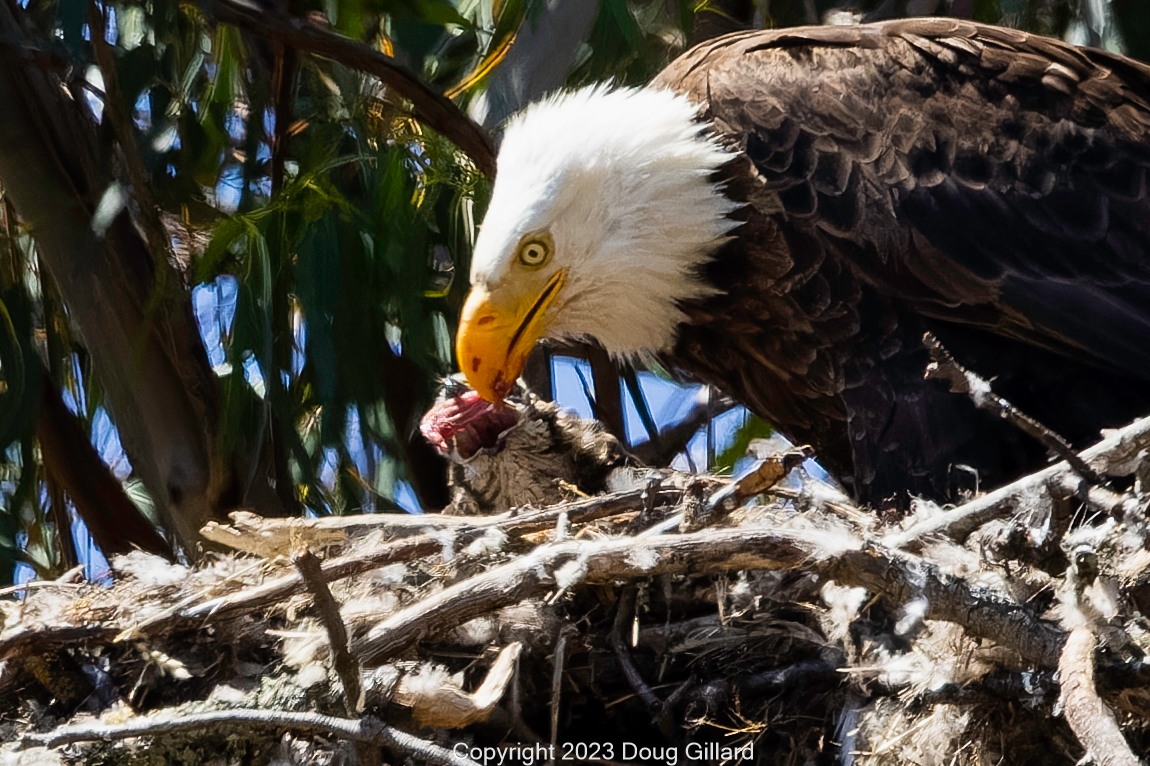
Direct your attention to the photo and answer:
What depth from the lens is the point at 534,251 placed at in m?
3.84

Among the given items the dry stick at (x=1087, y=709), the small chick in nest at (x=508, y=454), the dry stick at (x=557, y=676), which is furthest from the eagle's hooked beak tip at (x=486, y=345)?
the dry stick at (x=1087, y=709)

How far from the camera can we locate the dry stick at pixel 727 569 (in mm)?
2602

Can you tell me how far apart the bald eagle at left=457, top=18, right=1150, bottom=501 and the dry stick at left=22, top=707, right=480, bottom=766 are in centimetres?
130

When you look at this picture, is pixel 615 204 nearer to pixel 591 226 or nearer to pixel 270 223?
pixel 591 226

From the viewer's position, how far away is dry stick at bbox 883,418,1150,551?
2.61 m

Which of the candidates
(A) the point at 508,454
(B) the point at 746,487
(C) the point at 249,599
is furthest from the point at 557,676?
(A) the point at 508,454

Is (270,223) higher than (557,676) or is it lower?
higher

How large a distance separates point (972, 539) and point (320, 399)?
2.67 m

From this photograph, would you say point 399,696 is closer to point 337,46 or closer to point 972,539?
point 972,539

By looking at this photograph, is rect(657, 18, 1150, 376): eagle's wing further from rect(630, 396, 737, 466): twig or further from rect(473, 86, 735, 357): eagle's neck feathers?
rect(630, 396, 737, 466): twig

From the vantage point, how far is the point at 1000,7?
507 centimetres

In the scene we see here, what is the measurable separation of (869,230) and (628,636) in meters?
1.08

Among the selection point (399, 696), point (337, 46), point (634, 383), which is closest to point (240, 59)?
point (337, 46)

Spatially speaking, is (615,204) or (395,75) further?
(395,75)
